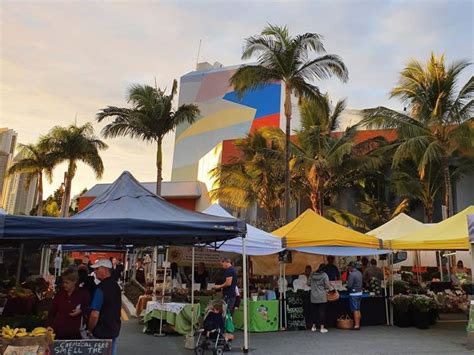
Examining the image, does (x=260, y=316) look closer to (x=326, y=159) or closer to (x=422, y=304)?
(x=422, y=304)

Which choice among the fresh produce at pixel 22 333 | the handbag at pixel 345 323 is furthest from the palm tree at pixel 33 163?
the fresh produce at pixel 22 333

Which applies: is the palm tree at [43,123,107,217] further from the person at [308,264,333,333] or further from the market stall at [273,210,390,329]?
the person at [308,264,333,333]

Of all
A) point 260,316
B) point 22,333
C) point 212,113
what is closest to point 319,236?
point 260,316

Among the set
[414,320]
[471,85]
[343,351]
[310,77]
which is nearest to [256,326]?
[343,351]

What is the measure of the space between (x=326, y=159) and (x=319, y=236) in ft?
39.5

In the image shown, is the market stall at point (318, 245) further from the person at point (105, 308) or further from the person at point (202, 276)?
the person at point (105, 308)

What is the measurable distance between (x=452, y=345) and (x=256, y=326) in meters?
4.48

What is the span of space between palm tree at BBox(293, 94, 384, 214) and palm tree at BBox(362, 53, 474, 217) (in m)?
1.91

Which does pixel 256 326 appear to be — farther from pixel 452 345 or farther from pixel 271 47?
pixel 271 47

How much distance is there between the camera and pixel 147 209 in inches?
282

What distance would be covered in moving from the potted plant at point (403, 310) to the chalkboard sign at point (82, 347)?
9.32 metres

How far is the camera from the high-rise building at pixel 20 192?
3369cm

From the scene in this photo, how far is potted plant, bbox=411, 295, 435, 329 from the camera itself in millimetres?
11930

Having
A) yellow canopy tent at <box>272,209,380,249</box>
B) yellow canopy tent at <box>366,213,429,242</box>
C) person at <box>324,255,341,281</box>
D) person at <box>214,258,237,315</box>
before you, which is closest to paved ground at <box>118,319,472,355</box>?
person at <box>214,258,237,315</box>
